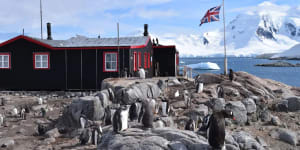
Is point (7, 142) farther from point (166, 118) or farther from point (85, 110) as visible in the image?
point (166, 118)

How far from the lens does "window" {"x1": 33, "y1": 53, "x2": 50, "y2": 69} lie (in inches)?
840

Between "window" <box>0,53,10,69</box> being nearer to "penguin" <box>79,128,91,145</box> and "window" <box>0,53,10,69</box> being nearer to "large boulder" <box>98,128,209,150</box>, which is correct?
"penguin" <box>79,128,91,145</box>

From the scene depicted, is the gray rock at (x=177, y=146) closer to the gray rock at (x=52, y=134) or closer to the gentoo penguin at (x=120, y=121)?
the gentoo penguin at (x=120, y=121)

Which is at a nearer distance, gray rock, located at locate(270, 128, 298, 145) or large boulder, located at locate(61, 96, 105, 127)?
gray rock, located at locate(270, 128, 298, 145)

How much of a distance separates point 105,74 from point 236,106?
32.0 ft

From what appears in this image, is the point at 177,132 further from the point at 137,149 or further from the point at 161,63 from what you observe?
the point at 161,63

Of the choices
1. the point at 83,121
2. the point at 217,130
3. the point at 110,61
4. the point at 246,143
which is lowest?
the point at 246,143

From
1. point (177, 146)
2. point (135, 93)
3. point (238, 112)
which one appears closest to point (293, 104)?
point (238, 112)

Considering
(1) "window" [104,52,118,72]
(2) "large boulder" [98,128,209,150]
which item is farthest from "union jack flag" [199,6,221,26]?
(2) "large boulder" [98,128,209,150]

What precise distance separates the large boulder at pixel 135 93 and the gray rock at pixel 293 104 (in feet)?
25.6

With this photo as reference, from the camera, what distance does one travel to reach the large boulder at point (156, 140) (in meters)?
7.09

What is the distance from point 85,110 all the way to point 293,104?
11886 millimetres

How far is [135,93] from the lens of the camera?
14836 mm

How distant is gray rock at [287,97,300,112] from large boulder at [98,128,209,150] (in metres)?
11.3
